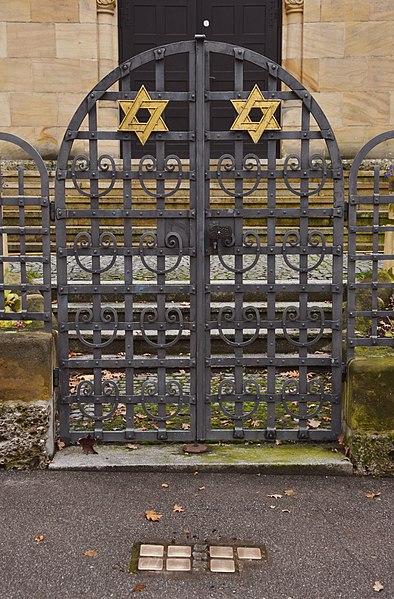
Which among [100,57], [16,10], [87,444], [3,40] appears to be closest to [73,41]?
[100,57]

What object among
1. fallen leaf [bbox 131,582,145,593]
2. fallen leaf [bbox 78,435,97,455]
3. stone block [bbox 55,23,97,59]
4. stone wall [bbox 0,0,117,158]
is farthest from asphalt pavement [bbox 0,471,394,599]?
stone block [bbox 55,23,97,59]

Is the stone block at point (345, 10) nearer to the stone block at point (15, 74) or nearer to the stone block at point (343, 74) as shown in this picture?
the stone block at point (343, 74)

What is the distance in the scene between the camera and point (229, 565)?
3449mm

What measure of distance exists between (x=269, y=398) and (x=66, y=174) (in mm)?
1900

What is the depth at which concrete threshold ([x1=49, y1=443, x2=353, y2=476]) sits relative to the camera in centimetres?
452

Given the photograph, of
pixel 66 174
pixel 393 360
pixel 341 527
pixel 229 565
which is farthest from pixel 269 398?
pixel 66 174

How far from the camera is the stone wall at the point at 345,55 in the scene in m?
12.9

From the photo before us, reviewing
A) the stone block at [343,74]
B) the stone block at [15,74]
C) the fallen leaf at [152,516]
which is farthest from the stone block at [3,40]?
the fallen leaf at [152,516]

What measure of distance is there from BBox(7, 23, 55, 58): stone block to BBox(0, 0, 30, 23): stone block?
0.36ft

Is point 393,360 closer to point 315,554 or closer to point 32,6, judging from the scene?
point 315,554

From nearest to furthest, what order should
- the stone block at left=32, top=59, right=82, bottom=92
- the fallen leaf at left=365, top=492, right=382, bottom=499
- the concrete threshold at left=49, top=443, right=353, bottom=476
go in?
the fallen leaf at left=365, top=492, right=382, bottom=499 < the concrete threshold at left=49, top=443, right=353, bottom=476 < the stone block at left=32, top=59, right=82, bottom=92

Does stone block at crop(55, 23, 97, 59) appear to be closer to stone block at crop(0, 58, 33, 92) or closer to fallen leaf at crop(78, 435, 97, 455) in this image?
stone block at crop(0, 58, 33, 92)

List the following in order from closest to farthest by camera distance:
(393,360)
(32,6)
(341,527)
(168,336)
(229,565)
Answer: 1. (229,565)
2. (341,527)
3. (393,360)
4. (168,336)
5. (32,6)

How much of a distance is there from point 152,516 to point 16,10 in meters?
11.0
